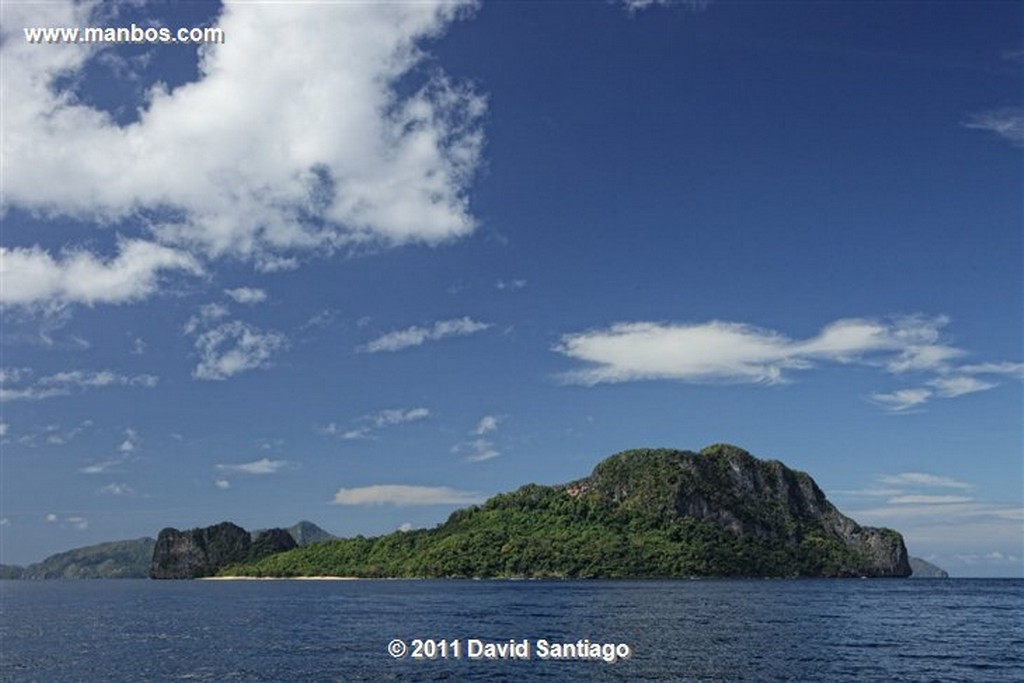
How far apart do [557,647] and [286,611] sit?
3637 inches

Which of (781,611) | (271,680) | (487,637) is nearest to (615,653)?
(487,637)

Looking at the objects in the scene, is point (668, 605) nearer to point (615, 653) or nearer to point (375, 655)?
point (615, 653)

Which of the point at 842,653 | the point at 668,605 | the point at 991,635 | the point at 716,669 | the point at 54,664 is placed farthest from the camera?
the point at 668,605

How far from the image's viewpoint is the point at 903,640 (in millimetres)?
112375

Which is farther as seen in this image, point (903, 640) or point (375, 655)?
point (903, 640)

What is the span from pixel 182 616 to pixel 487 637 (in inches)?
3440

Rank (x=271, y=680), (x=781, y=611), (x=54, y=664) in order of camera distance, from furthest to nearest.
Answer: (x=781, y=611) → (x=54, y=664) → (x=271, y=680)

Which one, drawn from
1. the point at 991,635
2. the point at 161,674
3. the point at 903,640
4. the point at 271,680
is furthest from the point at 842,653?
the point at 161,674

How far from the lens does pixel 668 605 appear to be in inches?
6821

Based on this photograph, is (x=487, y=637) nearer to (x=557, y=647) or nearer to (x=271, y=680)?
(x=557, y=647)

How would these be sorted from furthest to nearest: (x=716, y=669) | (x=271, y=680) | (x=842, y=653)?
(x=842, y=653)
(x=716, y=669)
(x=271, y=680)

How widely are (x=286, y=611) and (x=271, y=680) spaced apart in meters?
103

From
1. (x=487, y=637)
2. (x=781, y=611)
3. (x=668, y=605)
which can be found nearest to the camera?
(x=487, y=637)

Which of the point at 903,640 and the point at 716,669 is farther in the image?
the point at 903,640
